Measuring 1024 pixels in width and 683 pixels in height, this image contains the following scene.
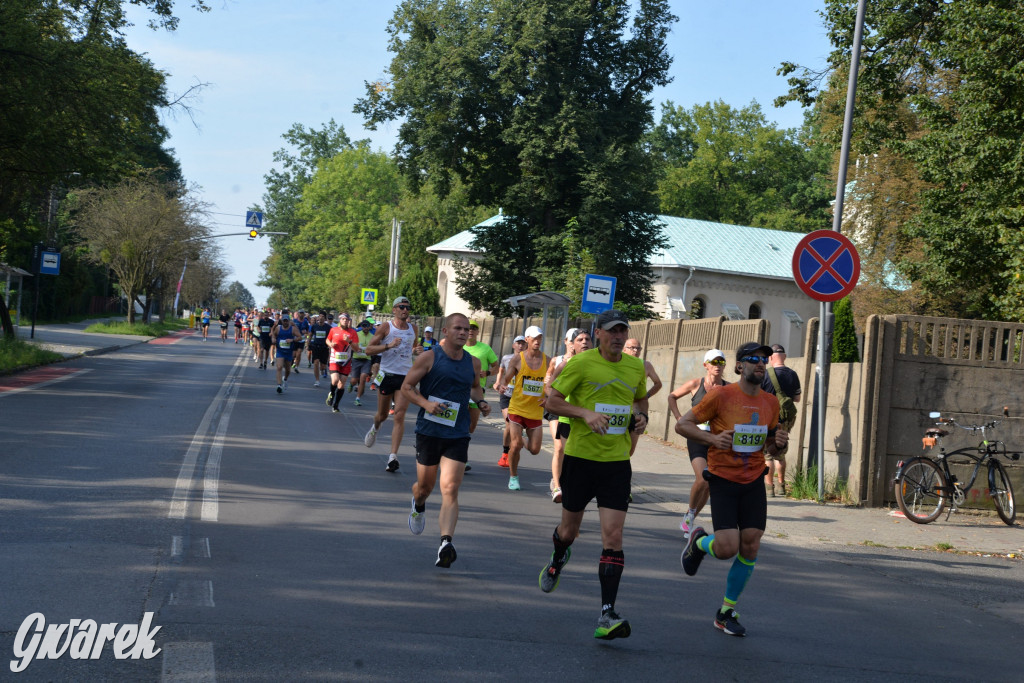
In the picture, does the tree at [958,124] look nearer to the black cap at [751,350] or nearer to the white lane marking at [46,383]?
the black cap at [751,350]

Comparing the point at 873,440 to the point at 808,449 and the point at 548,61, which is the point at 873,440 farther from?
the point at 548,61

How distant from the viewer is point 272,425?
16250 millimetres

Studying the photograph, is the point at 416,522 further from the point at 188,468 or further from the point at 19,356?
the point at 19,356

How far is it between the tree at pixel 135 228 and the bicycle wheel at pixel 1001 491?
49542mm

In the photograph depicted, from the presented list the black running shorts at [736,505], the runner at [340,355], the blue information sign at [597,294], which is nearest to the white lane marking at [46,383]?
the runner at [340,355]

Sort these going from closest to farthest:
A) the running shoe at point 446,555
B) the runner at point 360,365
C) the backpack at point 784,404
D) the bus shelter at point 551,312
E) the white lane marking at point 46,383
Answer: the running shoe at point 446,555 → the backpack at point 784,404 → the white lane marking at point 46,383 → the runner at point 360,365 → the bus shelter at point 551,312

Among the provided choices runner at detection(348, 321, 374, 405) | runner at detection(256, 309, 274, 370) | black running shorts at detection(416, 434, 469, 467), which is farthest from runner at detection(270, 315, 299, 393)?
black running shorts at detection(416, 434, 469, 467)

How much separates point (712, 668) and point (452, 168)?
3727 cm

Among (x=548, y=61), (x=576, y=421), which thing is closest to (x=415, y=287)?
(x=548, y=61)

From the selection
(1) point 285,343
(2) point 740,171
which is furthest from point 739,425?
(2) point 740,171

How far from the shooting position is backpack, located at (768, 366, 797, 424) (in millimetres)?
12359

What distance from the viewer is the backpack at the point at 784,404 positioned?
12.4m

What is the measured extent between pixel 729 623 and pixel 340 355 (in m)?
14.6

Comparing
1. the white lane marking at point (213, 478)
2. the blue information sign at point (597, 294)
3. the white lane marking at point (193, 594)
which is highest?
the blue information sign at point (597, 294)
